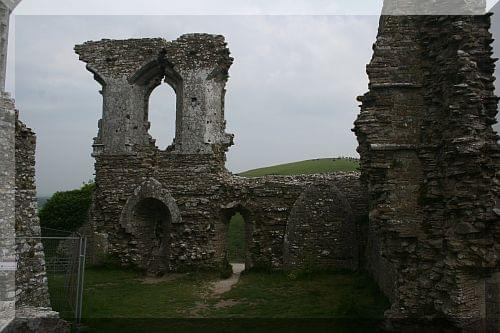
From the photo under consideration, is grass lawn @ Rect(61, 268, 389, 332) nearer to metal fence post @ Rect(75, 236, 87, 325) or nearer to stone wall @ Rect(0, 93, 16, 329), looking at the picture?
metal fence post @ Rect(75, 236, 87, 325)

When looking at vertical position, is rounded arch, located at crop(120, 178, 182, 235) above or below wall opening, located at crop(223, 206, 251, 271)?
above

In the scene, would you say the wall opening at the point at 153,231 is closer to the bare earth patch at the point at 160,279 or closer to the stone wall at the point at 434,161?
the bare earth patch at the point at 160,279

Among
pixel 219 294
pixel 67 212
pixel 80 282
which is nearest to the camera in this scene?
pixel 80 282

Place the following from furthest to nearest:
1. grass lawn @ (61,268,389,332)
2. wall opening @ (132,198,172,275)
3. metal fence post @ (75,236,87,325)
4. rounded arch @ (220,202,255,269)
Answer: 1. wall opening @ (132,198,172,275)
2. rounded arch @ (220,202,255,269)
3. grass lawn @ (61,268,389,332)
4. metal fence post @ (75,236,87,325)

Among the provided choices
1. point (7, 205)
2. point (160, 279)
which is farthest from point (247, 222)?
point (7, 205)

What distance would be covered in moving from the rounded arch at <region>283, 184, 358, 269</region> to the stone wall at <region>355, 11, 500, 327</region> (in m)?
4.02

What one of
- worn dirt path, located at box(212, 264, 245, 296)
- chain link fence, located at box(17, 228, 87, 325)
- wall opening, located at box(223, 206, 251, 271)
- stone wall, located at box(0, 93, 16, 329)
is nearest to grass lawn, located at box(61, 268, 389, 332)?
worn dirt path, located at box(212, 264, 245, 296)

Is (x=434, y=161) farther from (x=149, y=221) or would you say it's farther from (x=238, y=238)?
(x=238, y=238)

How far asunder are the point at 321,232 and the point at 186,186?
13.8ft

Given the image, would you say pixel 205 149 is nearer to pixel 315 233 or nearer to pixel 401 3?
pixel 315 233

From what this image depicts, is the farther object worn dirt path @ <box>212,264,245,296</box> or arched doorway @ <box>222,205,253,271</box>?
arched doorway @ <box>222,205,253,271</box>

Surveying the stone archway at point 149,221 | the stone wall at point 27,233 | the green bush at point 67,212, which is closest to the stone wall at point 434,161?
the stone wall at point 27,233

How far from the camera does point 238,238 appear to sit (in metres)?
19.6

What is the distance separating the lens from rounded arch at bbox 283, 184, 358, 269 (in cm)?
1359
